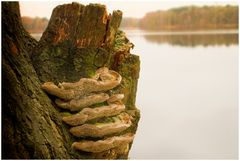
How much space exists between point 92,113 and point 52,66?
0.54 m

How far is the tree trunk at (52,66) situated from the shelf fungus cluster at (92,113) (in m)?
0.08

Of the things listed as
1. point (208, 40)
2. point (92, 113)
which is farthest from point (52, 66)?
point (208, 40)

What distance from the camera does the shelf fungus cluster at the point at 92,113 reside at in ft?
10.3

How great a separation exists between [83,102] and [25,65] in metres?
0.52

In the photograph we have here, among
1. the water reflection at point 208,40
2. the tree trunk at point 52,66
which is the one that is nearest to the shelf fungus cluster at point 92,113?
the tree trunk at point 52,66

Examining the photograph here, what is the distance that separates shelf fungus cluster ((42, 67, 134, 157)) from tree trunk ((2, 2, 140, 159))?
0.08 m

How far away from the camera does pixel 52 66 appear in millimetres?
3346

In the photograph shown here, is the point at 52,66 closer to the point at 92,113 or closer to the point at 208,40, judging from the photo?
the point at 92,113

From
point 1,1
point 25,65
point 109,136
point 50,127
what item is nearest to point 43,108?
point 50,127

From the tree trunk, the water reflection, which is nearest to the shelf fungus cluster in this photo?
the tree trunk

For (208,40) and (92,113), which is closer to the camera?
(92,113)

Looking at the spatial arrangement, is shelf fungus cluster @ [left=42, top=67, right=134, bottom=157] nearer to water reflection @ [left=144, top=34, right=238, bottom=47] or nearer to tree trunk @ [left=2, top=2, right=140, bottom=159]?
tree trunk @ [left=2, top=2, right=140, bottom=159]

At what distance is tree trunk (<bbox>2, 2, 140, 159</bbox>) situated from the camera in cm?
294

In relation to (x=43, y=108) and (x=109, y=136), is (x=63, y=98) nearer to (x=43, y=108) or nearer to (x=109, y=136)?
(x=43, y=108)
